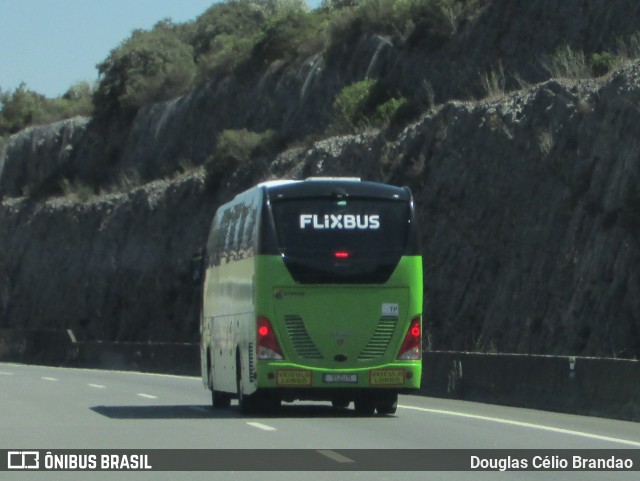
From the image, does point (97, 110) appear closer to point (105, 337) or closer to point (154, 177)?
point (154, 177)

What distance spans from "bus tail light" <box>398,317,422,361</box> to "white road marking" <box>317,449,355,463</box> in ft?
20.2

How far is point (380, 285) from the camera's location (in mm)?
22781

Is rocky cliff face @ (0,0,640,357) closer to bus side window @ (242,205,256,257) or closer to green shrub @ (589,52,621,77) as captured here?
green shrub @ (589,52,621,77)

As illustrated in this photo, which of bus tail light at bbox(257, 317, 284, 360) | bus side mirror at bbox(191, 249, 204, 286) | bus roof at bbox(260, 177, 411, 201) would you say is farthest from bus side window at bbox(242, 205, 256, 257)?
bus side mirror at bbox(191, 249, 204, 286)

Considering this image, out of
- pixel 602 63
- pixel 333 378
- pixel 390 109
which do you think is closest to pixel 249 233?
pixel 333 378

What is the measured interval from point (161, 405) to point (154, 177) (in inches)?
1725

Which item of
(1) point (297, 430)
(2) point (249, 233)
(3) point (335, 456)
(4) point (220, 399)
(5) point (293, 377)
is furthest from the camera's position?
(4) point (220, 399)

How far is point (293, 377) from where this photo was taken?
22469 mm

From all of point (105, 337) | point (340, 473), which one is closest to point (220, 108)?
point (105, 337)

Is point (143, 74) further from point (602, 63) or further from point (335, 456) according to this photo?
point (335, 456)

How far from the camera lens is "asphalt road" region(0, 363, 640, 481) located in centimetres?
1460

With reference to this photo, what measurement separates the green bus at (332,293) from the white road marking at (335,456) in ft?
18.6

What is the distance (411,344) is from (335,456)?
273 inches

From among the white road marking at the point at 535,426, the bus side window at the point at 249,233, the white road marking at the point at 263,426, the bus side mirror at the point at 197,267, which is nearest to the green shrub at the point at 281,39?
the bus side mirror at the point at 197,267
